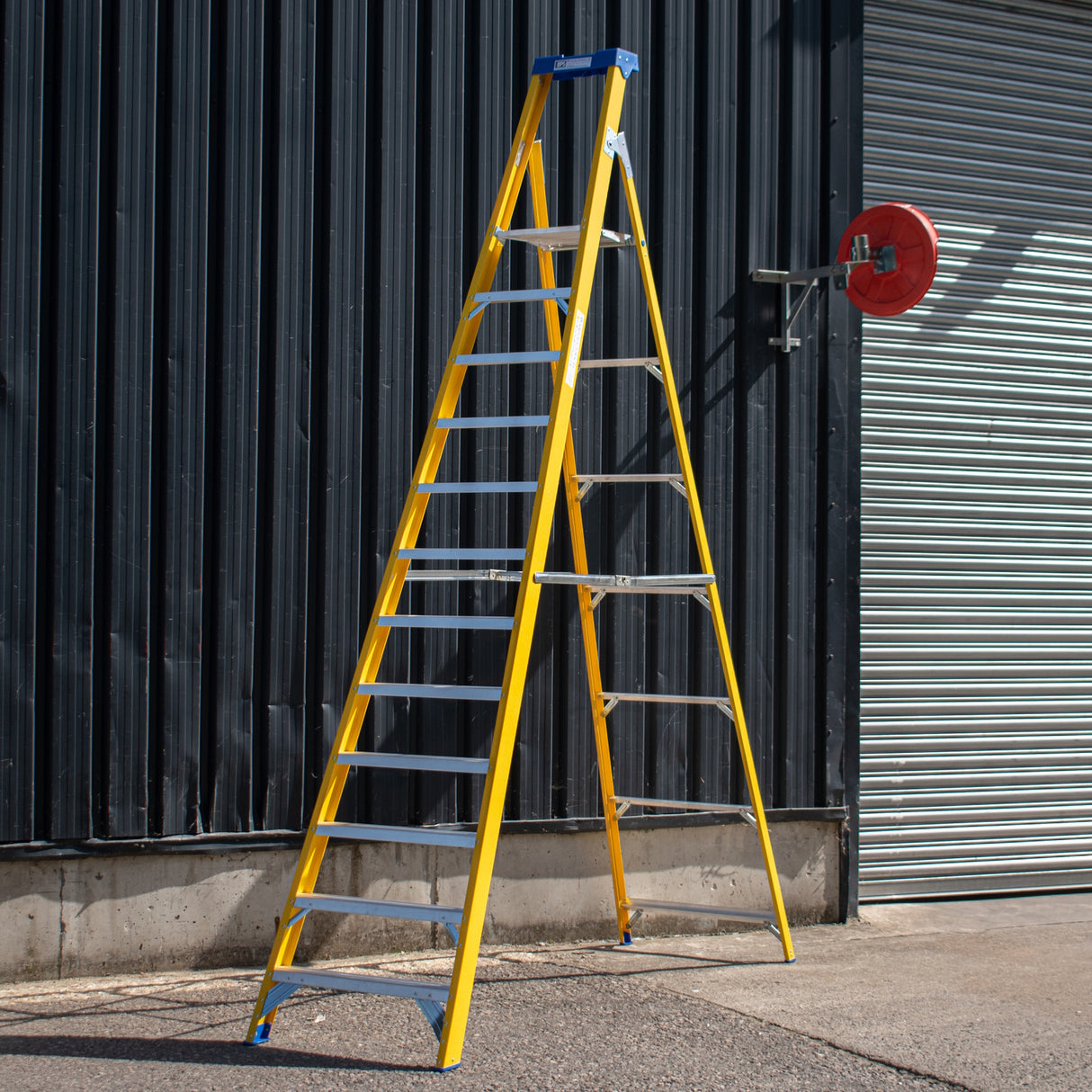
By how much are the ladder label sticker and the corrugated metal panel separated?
9.01 ft

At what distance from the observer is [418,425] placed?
17.9ft

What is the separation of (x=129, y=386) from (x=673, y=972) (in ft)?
11.1

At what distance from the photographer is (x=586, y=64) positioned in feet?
14.8

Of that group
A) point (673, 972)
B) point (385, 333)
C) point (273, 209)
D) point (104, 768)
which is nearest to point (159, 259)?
point (273, 209)

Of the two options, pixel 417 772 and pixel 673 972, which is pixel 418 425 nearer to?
pixel 417 772

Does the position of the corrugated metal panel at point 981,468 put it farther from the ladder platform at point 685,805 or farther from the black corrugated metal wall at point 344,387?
the ladder platform at point 685,805

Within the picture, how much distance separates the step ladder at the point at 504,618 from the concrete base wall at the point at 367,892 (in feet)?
0.90

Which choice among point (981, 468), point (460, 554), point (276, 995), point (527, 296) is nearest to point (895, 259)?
→ point (981, 468)

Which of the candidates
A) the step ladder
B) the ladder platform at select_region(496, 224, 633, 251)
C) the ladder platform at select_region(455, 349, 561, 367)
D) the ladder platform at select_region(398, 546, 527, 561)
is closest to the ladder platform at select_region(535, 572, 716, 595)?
the step ladder

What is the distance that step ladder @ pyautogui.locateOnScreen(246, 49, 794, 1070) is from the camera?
387 centimetres

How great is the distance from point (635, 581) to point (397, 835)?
4.27 ft

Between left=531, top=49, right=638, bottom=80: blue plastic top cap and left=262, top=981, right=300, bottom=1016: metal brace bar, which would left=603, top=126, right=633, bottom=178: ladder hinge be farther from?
left=262, top=981, right=300, bottom=1016: metal brace bar

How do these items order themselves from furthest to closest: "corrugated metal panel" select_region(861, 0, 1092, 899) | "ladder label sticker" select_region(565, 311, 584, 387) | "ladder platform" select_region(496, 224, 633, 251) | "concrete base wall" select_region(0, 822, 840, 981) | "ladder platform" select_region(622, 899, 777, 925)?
"corrugated metal panel" select_region(861, 0, 1092, 899) < "ladder platform" select_region(622, 899, 777, 925) < "concrete base wall" select_region(0, 822, 840, 981) < "ladder platform" select_region(496, 224, 633, 251) < "ladder label sticker" select_region(565, 311, 584, 387)

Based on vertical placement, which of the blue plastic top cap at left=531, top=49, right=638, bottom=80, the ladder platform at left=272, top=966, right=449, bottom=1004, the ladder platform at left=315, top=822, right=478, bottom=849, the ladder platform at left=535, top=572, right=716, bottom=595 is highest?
the blue plastic top cap at left=531, top=49, right=638, bottom=80
